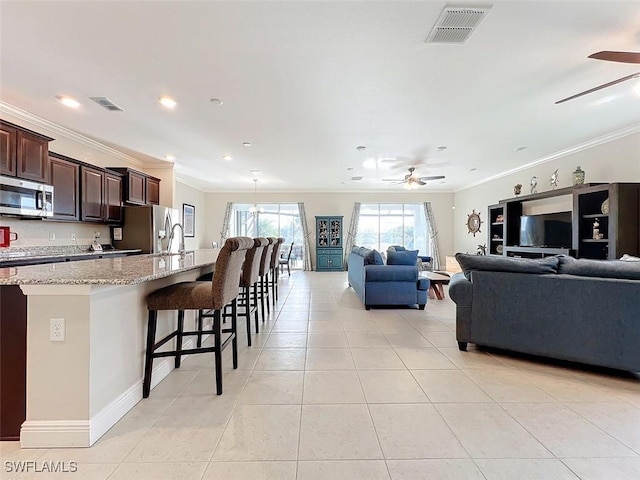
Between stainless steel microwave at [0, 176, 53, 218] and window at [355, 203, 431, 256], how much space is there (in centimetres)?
771

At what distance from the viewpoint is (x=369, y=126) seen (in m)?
4.21

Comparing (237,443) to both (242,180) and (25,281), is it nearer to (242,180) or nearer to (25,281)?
(25,281)

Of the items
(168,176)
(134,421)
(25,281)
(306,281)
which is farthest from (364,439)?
(168,176)

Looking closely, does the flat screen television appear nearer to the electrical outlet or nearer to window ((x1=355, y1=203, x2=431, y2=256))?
window ((x1=355, y1=203, x2=431, y2=256))

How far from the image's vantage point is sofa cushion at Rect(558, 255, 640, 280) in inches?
94.1

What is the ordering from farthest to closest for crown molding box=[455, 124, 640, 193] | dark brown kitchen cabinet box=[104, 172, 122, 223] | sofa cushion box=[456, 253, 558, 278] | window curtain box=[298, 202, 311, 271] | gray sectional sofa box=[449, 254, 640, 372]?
1. window curtain box=[298, 202, 311, 271]
2. dark brown kitchen cabinet box=[104, 172, 122, 223]
3. crown molding box=[455, 124, 640, 193]
4. sofa cushion box=[456, 253, 558, 278]
5. gray sectional sofa box=[449, 254, 640, 372]

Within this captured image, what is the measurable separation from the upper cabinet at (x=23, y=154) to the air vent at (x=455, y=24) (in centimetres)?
434

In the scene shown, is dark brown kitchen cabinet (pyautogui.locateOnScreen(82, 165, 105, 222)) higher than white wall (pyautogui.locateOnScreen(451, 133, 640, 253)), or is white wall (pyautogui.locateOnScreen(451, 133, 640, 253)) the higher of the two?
white wall (pyautogui.locateOnScreen(451, 133, 640, 253))

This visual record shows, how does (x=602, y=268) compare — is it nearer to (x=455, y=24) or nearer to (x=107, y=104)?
(x=455, y=24)

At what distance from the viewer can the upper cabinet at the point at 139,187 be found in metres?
5.43

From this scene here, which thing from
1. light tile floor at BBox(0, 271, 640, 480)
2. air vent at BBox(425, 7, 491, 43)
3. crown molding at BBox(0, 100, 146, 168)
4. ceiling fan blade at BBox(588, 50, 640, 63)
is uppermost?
air vent at BBox(425, 7, 491, 43)

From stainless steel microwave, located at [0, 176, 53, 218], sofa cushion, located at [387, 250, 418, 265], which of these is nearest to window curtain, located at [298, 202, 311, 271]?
→ sofa cushion, located at [387, 250, 418, 265]

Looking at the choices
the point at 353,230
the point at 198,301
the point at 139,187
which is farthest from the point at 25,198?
the point at 353,230

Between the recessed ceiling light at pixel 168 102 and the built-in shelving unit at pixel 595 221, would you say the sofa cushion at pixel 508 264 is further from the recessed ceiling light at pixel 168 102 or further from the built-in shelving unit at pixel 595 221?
the recessed ceiling light at pixel 168 102
